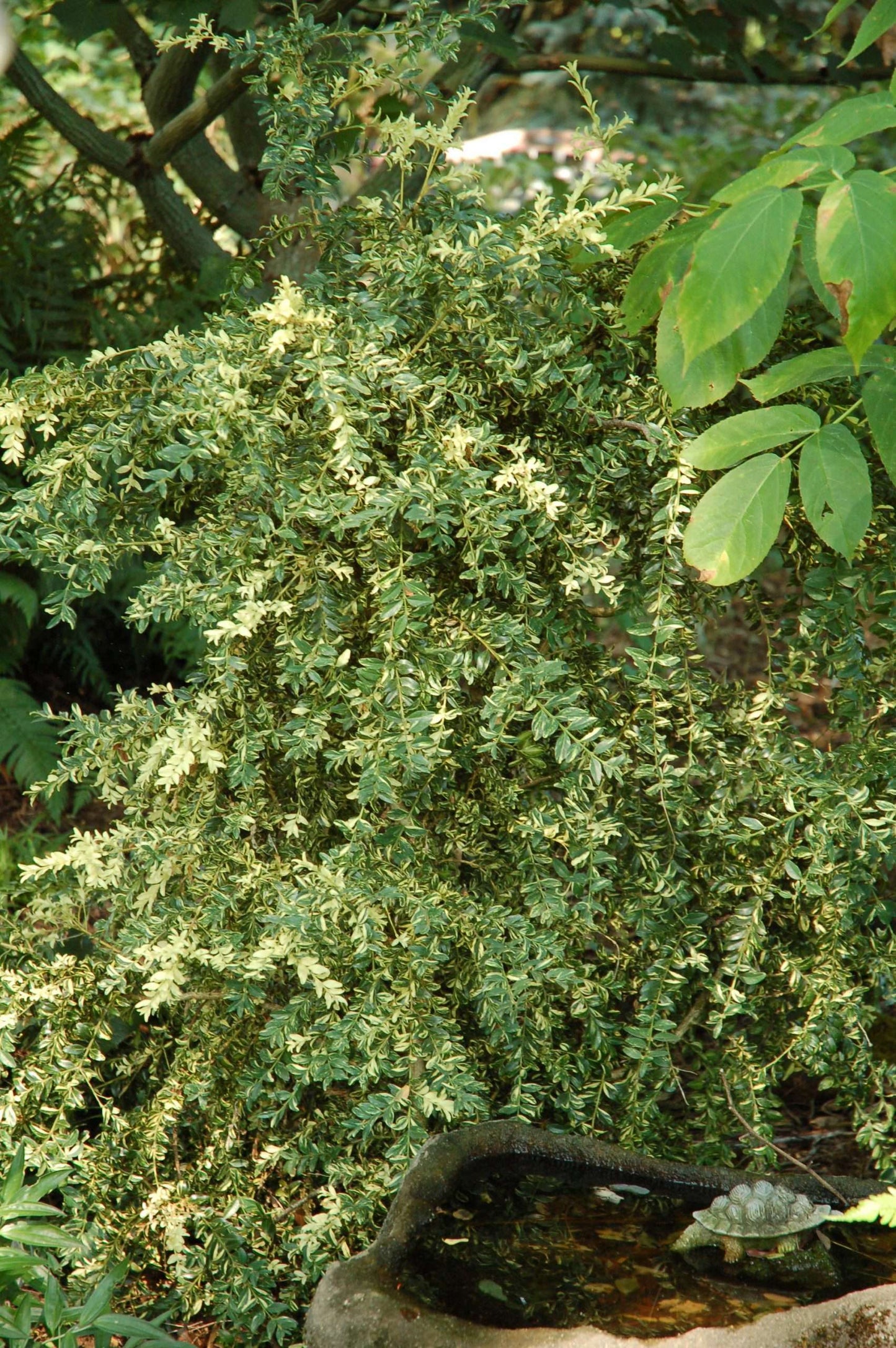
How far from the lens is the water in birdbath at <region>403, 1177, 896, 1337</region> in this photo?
1.73 m

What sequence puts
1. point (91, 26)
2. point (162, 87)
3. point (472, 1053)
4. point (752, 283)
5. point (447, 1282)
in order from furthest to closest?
point (162, 87), point (91, 26), point (472, 1053), point (447, 1282), point (752, 283)

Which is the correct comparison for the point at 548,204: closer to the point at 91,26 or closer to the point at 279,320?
the point at 279,320

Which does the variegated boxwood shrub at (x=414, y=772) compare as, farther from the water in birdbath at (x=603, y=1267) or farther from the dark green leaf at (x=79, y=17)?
the dark green leaf at (x=79, y=17)

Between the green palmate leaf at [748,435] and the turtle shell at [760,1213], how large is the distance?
3.71 feet

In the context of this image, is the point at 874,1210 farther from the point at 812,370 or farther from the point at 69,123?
the point at 69,123

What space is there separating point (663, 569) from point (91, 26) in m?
1.97

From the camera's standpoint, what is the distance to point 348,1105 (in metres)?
2.26

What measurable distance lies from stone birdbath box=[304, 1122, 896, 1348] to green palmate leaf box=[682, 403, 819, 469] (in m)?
1.17

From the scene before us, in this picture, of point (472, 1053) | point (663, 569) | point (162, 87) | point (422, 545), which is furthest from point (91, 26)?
point (472, 1053)

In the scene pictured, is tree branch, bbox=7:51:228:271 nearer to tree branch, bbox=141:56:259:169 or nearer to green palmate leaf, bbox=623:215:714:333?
tree branch, bbox=141:56:259:169

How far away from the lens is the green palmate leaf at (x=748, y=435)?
1698 millimetres

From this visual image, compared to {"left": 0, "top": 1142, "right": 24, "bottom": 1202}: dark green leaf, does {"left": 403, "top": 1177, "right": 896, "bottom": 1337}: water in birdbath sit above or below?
below

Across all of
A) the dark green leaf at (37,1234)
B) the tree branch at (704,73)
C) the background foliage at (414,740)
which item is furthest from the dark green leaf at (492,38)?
the dark green leaf at (37,1234)

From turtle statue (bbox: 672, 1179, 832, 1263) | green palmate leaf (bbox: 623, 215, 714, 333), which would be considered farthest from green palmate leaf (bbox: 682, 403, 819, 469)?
turtle statue (bbox: 672, 1179, 832, 1263)
